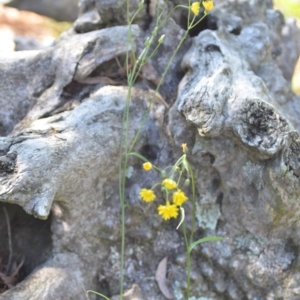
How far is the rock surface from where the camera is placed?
163 centimetres

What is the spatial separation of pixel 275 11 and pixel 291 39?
0.67ft

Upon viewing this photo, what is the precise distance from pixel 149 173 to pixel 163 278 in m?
0.40

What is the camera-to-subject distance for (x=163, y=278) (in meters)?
1.84

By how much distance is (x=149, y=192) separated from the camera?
58.1 inches

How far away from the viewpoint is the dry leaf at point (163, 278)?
5.95 feet

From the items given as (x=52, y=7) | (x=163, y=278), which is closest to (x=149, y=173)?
(x=163, y=278)

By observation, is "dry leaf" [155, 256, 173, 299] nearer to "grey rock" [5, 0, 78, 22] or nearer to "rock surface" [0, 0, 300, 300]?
"rock surface" [0, 0, 300, 300]

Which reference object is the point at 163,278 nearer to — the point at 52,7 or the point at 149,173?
the point at 149,173

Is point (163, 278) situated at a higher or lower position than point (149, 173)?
lower

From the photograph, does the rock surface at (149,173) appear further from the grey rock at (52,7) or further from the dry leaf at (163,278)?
the grey rock at (52,7)

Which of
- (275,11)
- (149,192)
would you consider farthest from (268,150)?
(275,11)

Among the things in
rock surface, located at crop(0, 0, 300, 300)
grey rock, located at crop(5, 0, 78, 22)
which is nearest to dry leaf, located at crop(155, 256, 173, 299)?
rock surface, located at crop(0, 0, 300, 300)

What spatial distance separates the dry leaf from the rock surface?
0.06 feet

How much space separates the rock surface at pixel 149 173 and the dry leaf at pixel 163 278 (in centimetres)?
2
